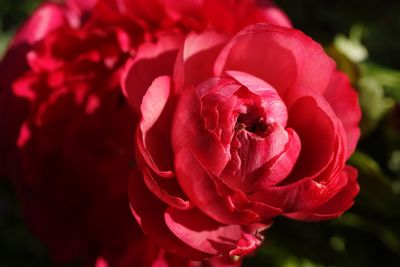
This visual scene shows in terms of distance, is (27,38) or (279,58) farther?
(27,38)

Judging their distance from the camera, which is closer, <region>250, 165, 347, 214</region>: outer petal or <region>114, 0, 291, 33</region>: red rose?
<region>250, 165, 347, 214</region>: outer petal

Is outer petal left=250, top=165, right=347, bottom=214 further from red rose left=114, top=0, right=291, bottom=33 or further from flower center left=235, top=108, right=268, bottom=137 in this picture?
red rose left=114, top=0, right=291, bottom=33

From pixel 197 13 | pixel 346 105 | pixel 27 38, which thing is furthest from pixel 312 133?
pixel 27 38

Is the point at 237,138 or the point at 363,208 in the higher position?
the point at 237,138

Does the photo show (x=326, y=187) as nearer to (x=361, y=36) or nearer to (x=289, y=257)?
(x=289, y=257)

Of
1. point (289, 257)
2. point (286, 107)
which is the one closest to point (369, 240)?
point (289, 257)

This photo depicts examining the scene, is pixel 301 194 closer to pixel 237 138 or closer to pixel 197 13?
pixel 237 138

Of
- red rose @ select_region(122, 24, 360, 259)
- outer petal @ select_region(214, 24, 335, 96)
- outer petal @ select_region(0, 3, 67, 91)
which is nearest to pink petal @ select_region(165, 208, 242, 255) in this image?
red rose @ select_region(122, 24, 360, 259)
